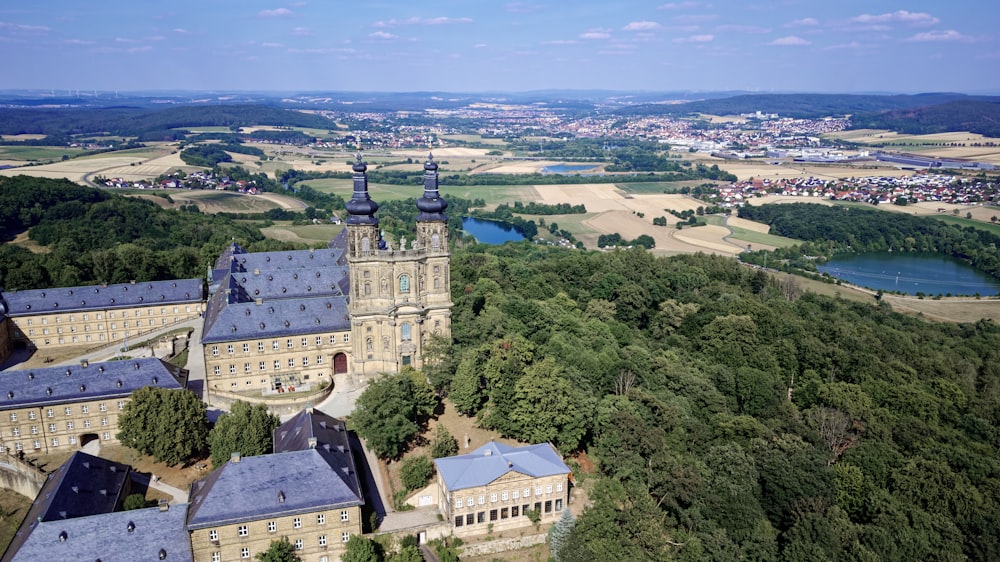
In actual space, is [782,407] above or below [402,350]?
below

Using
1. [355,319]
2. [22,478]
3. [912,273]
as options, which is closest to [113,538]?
[22,478]

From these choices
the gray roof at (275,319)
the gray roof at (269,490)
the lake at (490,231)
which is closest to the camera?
the gray roof at (269,490)

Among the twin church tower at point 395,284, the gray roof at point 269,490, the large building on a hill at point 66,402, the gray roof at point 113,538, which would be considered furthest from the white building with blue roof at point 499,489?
the large building on a hill at point 66,402

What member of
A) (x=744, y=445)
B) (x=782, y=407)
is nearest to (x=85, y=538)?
(x=744, y=445)

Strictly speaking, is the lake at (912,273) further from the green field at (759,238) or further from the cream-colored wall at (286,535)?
the cream-colored wall at (286,535)

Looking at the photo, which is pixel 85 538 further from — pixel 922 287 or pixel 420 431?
pixel 922 287

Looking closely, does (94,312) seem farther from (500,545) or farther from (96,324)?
(500,545)
